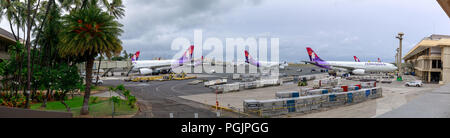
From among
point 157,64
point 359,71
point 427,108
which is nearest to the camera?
point 427,108

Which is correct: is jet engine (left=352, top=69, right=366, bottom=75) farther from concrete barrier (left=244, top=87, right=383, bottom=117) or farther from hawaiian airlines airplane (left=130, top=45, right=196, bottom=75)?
hawaiian airlines airplane (left=130, top=45, right=196, bottom=75)

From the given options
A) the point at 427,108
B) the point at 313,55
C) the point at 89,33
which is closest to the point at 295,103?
the point at 427,108

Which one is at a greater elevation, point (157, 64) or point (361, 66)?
point (157, 64)

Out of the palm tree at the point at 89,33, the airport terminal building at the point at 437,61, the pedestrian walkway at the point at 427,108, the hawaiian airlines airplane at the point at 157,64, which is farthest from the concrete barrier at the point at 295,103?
the hawaiian airlines airplane at the point at 157,64

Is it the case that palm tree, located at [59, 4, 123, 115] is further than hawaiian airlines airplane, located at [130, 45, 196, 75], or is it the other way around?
hawaiian airlines airplane, located at [130, 45, 196, 75]

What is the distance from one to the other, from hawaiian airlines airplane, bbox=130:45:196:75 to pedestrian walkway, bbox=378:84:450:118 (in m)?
68.1

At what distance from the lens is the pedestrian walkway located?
30.2ft

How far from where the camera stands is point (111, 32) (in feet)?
71.7

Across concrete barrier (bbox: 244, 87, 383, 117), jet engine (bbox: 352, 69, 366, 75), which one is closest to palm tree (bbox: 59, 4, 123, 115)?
concrete barrier (bbox: 244, 87, 383, 117)

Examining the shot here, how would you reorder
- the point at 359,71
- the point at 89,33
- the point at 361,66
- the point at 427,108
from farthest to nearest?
the point at 361,66 → the point at 359,71 → the point at 89,33 → the point at 427,108

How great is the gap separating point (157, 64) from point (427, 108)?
7619 cm

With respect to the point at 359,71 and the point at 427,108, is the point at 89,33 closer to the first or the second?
the point at 427,108

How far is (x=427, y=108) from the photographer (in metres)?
10.1
